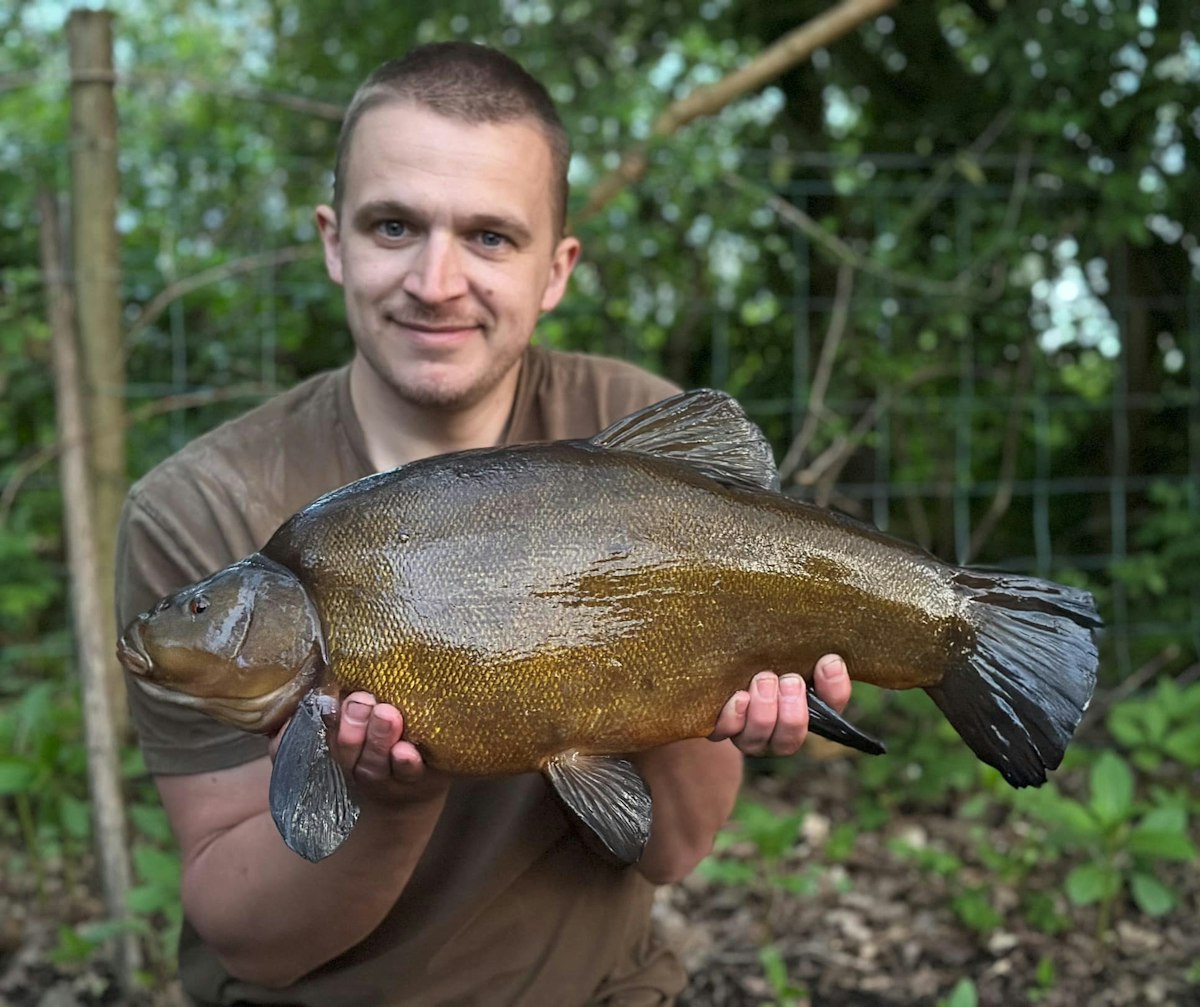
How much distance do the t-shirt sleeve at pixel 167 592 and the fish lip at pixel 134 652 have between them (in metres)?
0.51

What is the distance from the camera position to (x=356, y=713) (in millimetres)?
1642

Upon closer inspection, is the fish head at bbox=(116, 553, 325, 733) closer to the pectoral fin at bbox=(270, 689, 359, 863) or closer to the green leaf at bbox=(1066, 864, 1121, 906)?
the pectoral fin at bbox=(270, 689, 359, 863)

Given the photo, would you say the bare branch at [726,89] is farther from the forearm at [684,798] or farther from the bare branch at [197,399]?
the forearm at [684,798]

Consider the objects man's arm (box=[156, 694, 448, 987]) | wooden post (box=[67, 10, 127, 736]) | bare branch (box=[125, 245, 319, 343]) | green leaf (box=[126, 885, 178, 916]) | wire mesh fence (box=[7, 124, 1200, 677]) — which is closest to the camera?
man's arm (box=[156, 694, 448, 987])

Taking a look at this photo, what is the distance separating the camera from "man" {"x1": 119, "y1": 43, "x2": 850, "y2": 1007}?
6.98ft

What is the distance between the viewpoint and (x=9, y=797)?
388cm

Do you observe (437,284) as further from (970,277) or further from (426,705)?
(970,277)

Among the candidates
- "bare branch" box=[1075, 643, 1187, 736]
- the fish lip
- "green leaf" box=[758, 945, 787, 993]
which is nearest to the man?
the fish lip

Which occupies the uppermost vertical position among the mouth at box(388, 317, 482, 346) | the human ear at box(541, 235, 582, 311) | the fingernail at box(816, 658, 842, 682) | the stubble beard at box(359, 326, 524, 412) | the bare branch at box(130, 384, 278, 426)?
the human ear at box(541, 235, 582, 311)

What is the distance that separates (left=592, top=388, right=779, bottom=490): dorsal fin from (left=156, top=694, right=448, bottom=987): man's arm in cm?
51

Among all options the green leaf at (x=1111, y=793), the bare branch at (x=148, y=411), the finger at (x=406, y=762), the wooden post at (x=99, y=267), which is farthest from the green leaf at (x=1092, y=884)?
the bare branch at (x=148, y=411)

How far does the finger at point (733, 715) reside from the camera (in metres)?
1.75

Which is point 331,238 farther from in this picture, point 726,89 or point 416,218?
point 726,89

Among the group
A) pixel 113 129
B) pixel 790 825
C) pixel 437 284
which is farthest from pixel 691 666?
pixel 113 129
